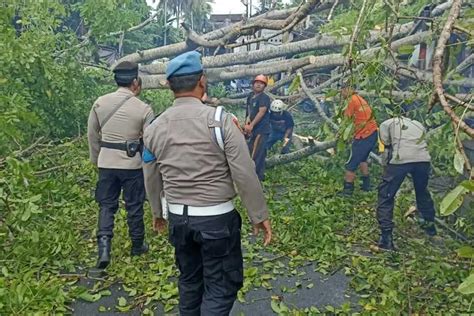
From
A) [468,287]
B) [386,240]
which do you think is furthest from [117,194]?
[468,287]

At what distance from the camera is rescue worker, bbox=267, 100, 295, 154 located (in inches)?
344

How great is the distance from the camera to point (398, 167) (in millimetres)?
5031

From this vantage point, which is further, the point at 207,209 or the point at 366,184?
the point at 366,184

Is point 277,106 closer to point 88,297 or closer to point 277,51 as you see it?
point 277,51

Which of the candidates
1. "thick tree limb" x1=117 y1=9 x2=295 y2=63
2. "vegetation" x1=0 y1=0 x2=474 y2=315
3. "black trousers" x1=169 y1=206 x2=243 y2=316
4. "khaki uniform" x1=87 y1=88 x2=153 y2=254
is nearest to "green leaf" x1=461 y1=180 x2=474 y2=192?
"vegetation" x1=0 y1=0 x2=474 y2=315

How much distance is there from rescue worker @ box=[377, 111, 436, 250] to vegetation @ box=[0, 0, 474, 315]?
207 mm

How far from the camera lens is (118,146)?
4223mm

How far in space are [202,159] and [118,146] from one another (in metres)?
1.68

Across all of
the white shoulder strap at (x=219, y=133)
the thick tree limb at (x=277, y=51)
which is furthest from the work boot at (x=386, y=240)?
the white shoulder strap at (x=219, y=133)

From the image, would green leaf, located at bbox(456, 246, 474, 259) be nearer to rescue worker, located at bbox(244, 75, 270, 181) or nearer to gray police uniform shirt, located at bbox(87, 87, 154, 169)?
gray police uniform shirt, located at bbox(87, 87, 154, 169)

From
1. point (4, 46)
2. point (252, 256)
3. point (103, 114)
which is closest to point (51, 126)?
point (4, 46)

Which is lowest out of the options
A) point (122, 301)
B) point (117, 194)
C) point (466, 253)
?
point (122, 301)

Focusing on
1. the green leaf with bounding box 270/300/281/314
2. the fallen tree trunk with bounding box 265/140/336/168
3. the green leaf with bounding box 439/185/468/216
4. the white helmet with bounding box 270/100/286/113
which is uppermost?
the green leaf with bounding box 439/185/468/216

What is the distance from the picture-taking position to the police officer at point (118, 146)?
4.21 meters
